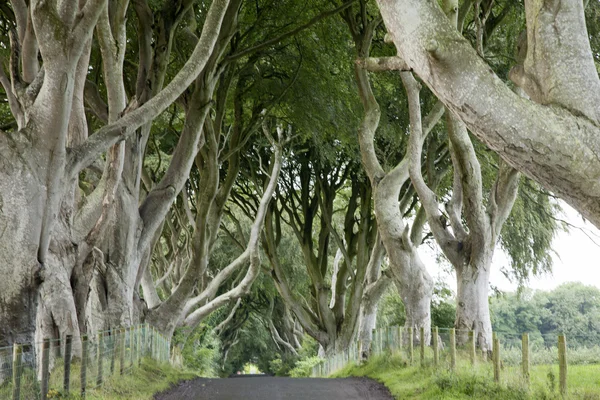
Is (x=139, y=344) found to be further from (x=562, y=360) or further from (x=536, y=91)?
(x=536, y=91)

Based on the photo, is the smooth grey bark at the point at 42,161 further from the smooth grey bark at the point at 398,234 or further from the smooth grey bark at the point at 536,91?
the smooth grey bark at the point at 398,234

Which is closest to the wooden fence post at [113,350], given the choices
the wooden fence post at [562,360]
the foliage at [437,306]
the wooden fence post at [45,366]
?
the wooden fence post at [45,366]

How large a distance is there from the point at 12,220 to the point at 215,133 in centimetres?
1005

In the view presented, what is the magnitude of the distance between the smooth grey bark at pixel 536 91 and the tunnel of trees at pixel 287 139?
0.02 metres

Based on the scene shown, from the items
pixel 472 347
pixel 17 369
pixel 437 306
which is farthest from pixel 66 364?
pixel 437 306

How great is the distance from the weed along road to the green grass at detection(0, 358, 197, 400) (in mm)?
283

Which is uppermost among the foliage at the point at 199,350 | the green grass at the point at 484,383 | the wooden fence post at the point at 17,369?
the wooden fence post at the point at 17,369

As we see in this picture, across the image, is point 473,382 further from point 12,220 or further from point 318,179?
point 318,179

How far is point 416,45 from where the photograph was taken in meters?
6.12

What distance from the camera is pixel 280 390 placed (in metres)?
13.1

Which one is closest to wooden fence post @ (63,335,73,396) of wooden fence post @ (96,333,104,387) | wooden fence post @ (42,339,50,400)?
wooden fence post @ (42,339,50,400)

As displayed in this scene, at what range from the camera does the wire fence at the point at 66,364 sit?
7090 millimetres

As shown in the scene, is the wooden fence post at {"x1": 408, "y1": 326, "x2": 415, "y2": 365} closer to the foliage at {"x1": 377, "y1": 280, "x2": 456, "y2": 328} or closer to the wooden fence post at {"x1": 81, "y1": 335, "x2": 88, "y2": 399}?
the wooden fence post at {"x1": 81, "y1": 335, "x2": 88, "y2": 399}

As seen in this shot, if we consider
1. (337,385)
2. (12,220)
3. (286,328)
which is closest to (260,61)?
(337,385)
